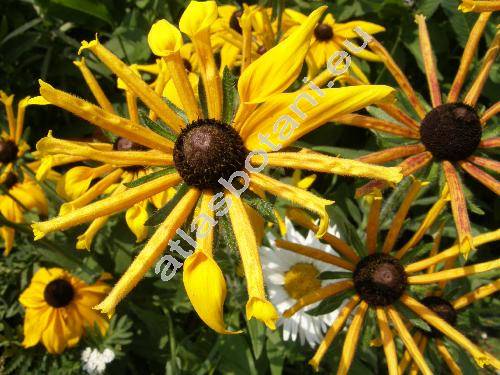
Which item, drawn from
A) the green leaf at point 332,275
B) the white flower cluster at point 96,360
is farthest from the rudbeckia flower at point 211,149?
the white flower cluster at point 96,360

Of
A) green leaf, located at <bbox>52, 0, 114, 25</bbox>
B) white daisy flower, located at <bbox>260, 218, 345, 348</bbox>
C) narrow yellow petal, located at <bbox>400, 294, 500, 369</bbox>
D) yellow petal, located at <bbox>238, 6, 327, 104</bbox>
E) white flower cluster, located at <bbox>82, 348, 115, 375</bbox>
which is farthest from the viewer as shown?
green leaf, located at <bbox>52, 0, 114, 25</bbox>

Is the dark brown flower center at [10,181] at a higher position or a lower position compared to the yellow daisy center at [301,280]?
lower

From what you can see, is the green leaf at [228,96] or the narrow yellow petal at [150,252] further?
the green leaf at [228,96]

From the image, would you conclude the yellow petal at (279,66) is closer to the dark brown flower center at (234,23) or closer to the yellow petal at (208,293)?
the yellow petal at (208,293)

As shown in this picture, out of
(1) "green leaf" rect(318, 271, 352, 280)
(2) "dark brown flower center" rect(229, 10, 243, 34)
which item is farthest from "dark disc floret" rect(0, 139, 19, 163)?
(1) "green leaf" rect(318, 271, 352, 280)

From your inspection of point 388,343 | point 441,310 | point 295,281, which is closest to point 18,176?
point 295,281

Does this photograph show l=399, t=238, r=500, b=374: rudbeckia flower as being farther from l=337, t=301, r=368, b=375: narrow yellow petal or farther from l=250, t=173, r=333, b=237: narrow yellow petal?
l=250, t=173, r=333, b=237: narrow yellow petal
